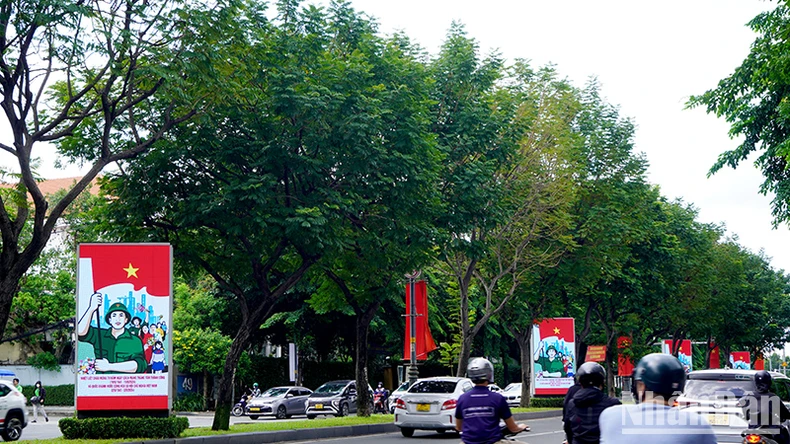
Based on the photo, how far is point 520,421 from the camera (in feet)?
105

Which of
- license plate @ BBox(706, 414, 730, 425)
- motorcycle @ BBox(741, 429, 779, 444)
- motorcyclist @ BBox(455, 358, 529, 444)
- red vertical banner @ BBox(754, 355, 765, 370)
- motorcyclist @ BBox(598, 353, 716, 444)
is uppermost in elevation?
motorcyclist @ BBox(598, 353, 716, 444)

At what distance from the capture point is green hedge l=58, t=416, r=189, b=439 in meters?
19.0

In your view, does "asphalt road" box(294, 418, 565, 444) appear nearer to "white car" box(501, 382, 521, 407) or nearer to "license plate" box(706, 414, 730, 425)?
"license plate" box(706, 414, 730, 425)

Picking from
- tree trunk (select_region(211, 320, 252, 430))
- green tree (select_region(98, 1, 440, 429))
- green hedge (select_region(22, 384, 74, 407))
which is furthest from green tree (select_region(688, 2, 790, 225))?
green hedge (select_region(22, 384, 74, 407))

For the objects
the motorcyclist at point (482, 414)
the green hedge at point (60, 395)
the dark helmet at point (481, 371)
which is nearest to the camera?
the dark helmet at point (481, 371)

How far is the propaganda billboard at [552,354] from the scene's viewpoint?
3841 cm

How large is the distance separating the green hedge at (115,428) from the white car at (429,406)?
6400 millimetres

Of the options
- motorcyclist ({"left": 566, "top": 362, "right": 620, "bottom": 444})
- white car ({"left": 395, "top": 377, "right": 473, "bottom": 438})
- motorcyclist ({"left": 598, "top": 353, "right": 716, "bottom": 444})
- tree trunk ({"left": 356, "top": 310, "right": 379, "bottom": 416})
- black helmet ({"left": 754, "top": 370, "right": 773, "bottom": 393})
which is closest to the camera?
motorcyclist ({"left": 598, "top": 353, "right": 716, "bottom": 444})

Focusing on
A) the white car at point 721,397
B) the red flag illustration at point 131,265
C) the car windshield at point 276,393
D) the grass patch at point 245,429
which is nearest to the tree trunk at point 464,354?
the grass patch at point 245,429

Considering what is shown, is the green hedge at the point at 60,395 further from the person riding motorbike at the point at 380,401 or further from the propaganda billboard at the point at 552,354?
the propaganda billboard at the point at 552,354

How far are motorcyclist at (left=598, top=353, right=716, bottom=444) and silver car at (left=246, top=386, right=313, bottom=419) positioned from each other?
1442 inches

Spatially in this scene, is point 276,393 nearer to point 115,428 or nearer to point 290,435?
point 290,435

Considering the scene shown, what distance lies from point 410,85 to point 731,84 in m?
7.79

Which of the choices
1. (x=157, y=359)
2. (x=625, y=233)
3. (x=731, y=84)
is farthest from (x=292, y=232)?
(x=625, y=233)
